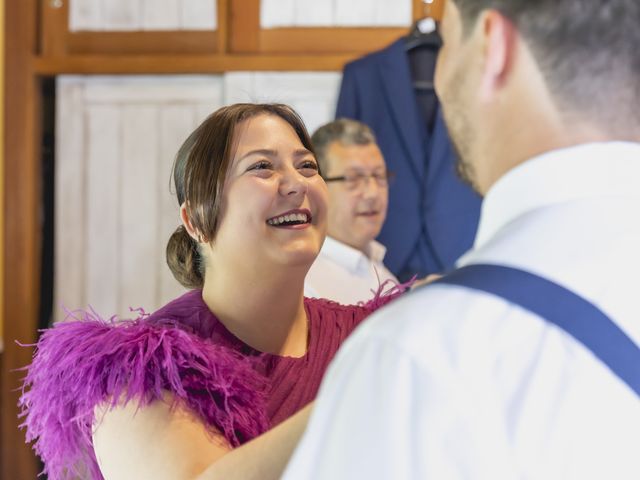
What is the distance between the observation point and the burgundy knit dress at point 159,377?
1.32 metres

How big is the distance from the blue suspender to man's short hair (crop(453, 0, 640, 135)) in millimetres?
155

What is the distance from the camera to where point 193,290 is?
159 centimetres

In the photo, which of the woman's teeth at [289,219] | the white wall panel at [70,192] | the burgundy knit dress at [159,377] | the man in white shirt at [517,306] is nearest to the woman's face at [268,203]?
the woman's teeth at [289,219]

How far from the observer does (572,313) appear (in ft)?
2.31

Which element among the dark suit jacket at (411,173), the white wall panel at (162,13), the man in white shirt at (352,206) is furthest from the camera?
the white wall panel at (162,13)

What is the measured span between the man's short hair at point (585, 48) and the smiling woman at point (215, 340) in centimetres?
58

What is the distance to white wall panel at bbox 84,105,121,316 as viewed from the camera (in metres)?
3.47

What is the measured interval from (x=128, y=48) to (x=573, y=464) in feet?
9.98

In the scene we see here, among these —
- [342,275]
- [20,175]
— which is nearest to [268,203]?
[342,275]

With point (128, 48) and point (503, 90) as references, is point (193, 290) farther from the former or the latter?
point (128, 48)

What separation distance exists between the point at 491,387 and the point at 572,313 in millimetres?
85

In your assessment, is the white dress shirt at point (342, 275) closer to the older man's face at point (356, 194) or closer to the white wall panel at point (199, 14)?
the older man's face at point (356, 194)

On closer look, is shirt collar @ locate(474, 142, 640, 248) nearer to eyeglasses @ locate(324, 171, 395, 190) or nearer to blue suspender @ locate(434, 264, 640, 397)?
blue suspender @ locate(434, 264, 640, 397)

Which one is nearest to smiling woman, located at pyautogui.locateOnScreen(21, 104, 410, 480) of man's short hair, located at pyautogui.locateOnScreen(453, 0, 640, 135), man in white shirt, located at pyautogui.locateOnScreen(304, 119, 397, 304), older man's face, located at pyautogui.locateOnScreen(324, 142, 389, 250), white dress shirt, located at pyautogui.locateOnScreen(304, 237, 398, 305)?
man's short hair, located at pyautogui.locateOnScreen(453, 0, 640, 135)
